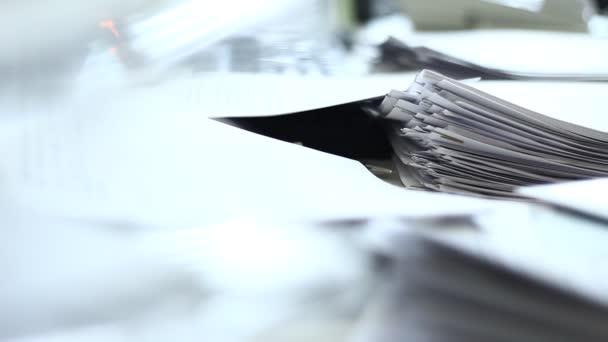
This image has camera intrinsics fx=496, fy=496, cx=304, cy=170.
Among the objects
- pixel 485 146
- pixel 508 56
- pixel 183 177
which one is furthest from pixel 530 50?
pixel 183 177

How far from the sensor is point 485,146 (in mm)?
264

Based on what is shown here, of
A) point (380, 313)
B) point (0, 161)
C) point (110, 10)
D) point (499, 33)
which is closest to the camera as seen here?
point (380, 313)

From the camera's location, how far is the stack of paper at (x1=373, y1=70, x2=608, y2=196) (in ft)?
0.86

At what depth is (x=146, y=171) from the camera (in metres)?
0.25

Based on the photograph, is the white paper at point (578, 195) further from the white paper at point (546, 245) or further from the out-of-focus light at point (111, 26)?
the out-of-focus light at point (111, 26)

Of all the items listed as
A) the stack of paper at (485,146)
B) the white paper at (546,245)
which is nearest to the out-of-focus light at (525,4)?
the stack of paper at (485,146)

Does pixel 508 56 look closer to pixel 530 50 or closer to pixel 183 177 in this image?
pixel 530 50

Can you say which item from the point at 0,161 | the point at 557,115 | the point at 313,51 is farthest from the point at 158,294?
the point at 313,51

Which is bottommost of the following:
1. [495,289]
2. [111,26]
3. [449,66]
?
[495,289]

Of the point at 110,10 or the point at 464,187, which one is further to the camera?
the point at 110,10

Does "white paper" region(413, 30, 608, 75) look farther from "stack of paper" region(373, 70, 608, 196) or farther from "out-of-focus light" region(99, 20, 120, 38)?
"out-of-focus light" region(99, 20, 120, 38)

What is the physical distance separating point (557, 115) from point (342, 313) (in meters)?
0.23

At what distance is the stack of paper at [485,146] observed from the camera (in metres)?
0.26

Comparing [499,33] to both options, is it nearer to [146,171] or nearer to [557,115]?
[557,115]
